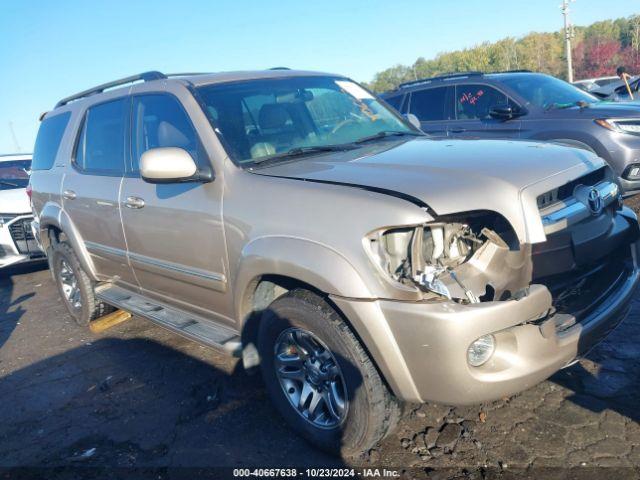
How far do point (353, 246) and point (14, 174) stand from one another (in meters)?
7.58

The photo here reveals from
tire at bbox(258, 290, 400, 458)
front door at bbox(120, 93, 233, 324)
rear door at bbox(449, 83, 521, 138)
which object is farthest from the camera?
rear door at bbox(449, 83, 521, 138)

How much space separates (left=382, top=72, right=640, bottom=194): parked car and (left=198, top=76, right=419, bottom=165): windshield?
235cm

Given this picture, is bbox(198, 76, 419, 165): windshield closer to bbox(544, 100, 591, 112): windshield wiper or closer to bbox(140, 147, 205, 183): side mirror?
bbox(140, 147, 205, 183): side mirror

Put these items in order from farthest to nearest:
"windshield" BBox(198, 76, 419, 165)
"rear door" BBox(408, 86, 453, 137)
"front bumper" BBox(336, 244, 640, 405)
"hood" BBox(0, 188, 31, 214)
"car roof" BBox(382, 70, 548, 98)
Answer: "rear door" BBox(408, 86, 453, 137)
"car roof" BBox(382, 70, 548, 98)
"hood" BBox(0, 188, 31, 214)
"windshield" BBox(198, 76, 419, 165)
"front bumper" BBox(336, 244, 640, 405)

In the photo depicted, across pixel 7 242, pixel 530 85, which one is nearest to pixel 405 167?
pixel 530 85

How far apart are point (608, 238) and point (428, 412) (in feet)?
4.39

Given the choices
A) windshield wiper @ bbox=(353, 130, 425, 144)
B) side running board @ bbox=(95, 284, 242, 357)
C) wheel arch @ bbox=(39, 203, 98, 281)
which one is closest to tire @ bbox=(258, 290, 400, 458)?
side running board @ bbox=(95, 284, 242, 357)

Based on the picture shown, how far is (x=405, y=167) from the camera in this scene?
2.48 meters

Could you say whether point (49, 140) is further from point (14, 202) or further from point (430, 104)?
point (430, 104)

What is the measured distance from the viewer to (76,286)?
4.87 metres

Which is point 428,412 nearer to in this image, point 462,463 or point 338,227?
point 462,463

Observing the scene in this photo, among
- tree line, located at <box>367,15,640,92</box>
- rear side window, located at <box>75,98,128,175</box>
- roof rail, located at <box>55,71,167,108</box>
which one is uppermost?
tree line, located at <box>367,15,640,92</box>

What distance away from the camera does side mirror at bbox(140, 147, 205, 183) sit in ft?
9.11

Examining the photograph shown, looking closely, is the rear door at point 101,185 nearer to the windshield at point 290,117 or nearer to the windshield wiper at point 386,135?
the windshield at point 290,117
